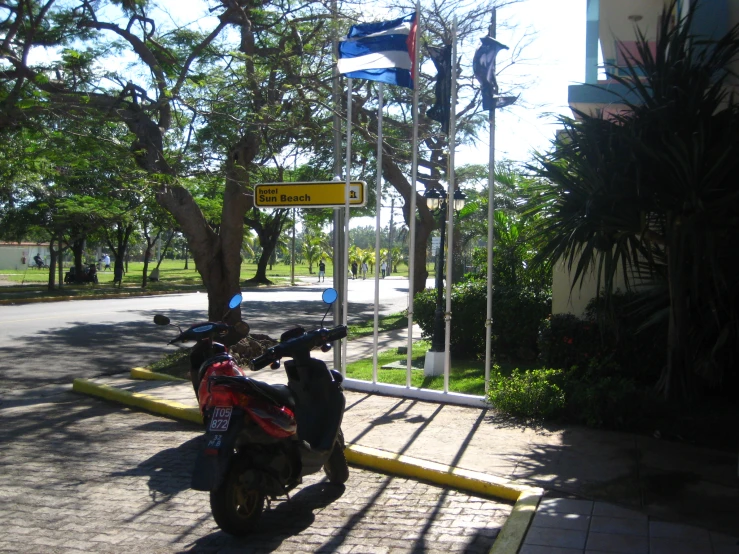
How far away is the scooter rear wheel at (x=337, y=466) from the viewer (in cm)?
559

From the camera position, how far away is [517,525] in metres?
4.71

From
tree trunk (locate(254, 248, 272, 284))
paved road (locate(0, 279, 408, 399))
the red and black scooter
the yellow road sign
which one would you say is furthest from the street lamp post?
tree trunk (locate(254, 248, 272, 284))

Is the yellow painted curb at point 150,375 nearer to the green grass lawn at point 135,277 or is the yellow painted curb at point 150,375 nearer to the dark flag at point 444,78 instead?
the dark flag at point 444,78

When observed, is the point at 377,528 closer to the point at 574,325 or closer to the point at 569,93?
the point at 574,325

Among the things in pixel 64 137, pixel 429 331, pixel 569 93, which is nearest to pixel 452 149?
pixel 569 93

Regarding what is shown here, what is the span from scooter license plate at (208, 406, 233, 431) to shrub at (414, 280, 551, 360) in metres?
7.35

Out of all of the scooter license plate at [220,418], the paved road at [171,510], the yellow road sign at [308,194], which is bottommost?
the paved road at [171,510]

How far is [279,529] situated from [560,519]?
187 centimetres

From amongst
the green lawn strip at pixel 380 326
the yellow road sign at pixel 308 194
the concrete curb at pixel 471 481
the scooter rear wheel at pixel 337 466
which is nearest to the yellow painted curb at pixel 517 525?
the concrete curb at pixel 471 481

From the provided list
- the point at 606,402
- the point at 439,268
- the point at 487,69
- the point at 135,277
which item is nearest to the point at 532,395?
the point at 606,402

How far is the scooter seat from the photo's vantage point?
15.1 ft

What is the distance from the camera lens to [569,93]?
1070 centimetres

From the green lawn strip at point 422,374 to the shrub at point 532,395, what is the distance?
115cm

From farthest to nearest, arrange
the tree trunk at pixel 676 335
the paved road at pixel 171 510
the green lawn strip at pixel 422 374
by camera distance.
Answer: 1. the green lawn strip at pixel 422 374
2. the tree trunk at pixel 676 335
3. the paved road at pixel 171 510
